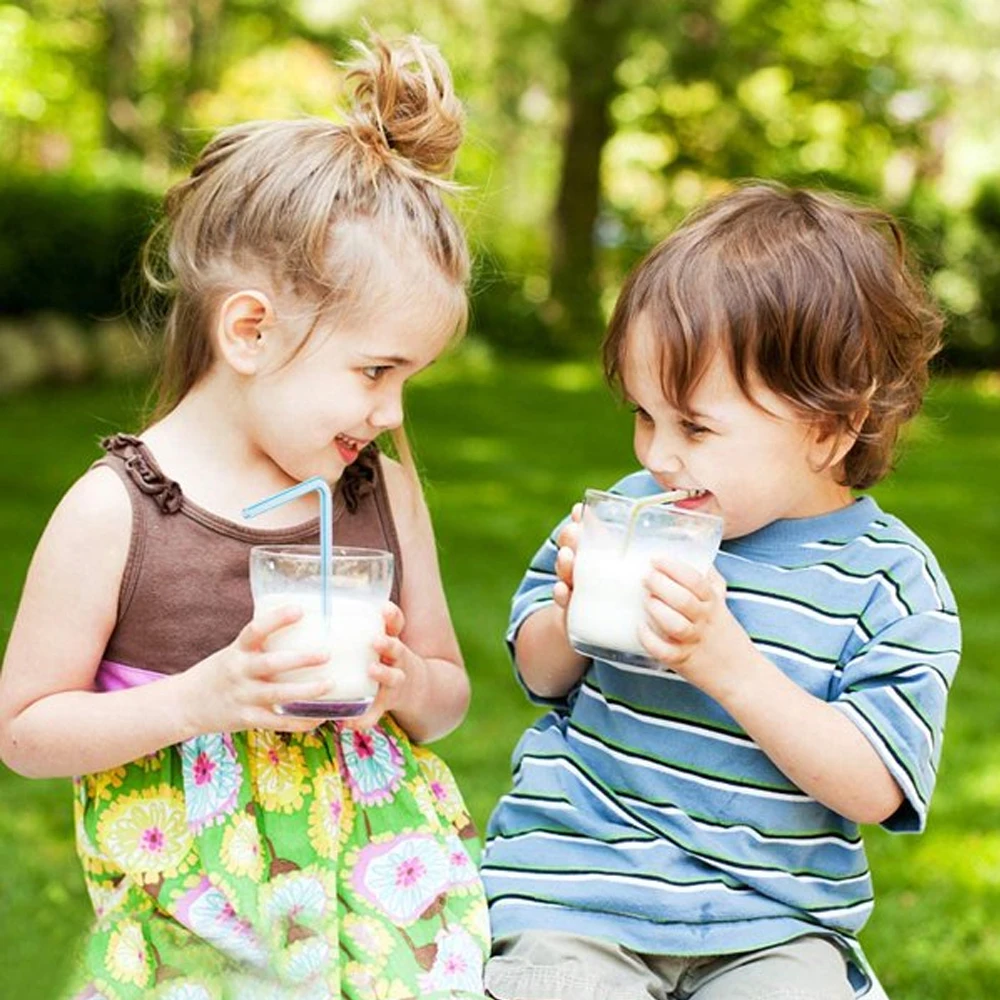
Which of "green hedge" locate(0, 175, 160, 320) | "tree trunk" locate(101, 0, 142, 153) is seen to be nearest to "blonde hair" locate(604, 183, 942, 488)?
"green hedge" locate(0, 175, 160, 320)

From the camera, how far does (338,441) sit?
246 cm

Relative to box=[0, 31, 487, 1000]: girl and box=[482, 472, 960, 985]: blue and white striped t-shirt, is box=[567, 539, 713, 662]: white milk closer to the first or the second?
box=[482, 472, 960, 985]: blue and white striped t-shirt

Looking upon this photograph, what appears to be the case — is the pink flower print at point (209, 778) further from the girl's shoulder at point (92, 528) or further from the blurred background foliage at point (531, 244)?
the blurred background foliage at point (531, 244)

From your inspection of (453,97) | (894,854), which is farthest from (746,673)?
(894,854)

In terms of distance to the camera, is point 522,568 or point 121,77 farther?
point 121,77

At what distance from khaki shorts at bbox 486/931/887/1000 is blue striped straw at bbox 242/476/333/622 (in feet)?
1.91

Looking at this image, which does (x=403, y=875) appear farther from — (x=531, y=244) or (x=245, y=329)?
(x=531, y=244)

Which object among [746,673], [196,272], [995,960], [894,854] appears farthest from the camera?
[894,854]

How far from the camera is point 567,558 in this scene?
240cm

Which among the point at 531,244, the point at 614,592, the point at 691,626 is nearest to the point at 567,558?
the point at 614,592

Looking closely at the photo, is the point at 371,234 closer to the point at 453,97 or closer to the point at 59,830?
the point at 453,97

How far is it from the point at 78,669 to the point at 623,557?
759 millimetres

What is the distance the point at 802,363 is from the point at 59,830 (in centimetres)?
320

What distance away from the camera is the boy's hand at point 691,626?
2242mm
